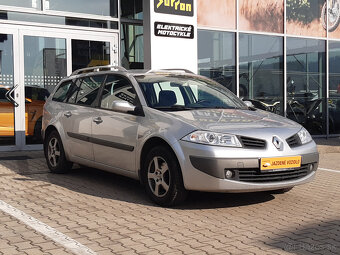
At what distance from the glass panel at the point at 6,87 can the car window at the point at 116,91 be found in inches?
164

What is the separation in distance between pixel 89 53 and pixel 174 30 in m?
2.03

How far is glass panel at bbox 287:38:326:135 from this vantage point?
13289mm

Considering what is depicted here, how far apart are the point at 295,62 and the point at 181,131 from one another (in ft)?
30.3

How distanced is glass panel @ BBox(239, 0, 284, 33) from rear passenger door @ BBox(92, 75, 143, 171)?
714 cm

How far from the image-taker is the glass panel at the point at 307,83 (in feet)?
43.6

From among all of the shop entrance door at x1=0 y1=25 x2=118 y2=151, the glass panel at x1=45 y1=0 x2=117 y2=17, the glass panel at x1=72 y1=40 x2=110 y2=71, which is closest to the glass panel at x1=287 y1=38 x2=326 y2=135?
the glass panel at x1=45 y1=0 x2=117 y2=17

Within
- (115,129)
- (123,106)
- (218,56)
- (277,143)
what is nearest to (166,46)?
(218,56)

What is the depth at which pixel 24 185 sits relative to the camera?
639 centimetres

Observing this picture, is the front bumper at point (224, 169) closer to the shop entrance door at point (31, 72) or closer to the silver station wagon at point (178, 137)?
the silver station wagon at point (178, 137)

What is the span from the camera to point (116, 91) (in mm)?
6188

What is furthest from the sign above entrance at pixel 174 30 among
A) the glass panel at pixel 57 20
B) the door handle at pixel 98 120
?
the door handle at pixel 98 120

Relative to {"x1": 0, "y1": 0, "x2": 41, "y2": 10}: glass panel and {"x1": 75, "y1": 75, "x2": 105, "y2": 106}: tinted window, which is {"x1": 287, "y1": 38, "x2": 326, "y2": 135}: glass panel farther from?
{"x1": 75, "y1": 75, "x2": 105, "y2": 106}: tinted window

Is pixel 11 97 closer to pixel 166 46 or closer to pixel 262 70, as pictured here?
pixel 166 46

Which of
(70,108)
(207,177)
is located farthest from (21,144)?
(207,177)
